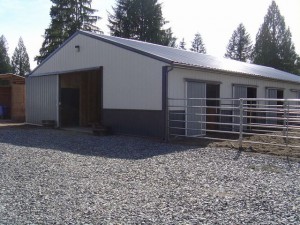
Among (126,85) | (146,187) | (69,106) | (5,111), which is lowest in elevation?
(146,187)

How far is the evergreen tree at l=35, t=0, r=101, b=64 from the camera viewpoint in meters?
40.4

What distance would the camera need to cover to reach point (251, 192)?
5.75 meters

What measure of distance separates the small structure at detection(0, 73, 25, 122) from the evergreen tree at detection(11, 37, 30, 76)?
5313 cm

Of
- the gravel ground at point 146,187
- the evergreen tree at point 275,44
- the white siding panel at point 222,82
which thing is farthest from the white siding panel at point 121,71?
the evergreen tree at point 275,44

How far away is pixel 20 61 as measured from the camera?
76.6m

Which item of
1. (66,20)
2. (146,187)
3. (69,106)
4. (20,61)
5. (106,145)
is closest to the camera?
(146,187)

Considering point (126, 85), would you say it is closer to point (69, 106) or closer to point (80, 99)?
point (69, 106)

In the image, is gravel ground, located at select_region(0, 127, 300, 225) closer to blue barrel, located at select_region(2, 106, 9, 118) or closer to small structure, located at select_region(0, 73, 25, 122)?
small structure, located at select_region(0, 73, 25, 122)

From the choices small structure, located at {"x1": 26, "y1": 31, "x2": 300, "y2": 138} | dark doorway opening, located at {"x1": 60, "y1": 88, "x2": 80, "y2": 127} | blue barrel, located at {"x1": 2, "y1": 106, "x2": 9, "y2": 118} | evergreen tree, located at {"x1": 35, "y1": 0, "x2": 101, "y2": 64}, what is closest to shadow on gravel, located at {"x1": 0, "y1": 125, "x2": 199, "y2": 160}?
small structure, located at {"x1": 26, "y1": 31, "x2": 300, "y2": 138}

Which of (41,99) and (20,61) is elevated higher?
(20,61)

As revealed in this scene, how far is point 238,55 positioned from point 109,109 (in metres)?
54.6

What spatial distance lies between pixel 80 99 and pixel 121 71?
5.24m

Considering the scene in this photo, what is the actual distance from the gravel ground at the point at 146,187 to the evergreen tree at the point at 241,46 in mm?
57937

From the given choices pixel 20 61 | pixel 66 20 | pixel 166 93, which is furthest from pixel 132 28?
pixel 20 61
